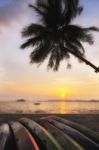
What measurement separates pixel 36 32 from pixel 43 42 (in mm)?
853

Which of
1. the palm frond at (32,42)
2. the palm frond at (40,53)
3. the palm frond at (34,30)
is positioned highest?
the palm frond at (34,30)

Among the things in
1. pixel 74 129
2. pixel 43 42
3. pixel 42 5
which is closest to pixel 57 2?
pixel 42 5

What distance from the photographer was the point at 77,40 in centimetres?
2506

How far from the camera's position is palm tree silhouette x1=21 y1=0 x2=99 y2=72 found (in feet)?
80.3

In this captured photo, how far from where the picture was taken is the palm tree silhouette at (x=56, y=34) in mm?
24484

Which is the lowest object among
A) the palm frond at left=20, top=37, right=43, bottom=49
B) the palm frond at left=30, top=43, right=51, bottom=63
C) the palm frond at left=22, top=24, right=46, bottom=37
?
the palm frond at left=30, top=43, right=51, bottom=63

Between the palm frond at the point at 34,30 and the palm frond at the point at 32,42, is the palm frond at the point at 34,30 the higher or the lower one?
the higher one

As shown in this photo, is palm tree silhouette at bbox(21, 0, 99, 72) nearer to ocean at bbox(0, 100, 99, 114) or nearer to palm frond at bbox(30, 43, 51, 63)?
palm frond at bbox(30, 43, 51, 63)

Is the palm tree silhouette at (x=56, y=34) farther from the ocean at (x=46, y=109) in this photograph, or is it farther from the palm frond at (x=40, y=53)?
the ocean at (x=46, y=109)

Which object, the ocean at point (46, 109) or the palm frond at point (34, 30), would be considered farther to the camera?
the ocean at point (46, 109)

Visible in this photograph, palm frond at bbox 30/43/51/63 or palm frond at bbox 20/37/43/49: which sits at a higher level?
palm frond at bbox 20/37/43/49

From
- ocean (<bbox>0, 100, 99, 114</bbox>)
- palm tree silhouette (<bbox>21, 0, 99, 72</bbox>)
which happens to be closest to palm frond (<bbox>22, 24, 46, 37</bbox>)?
palm tree silhouette (<bbox>21, 0, 99, 72</bbox>)

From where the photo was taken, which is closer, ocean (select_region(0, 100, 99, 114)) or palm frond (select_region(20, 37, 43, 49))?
palm frond (select_region(20, 37, 43, 49))

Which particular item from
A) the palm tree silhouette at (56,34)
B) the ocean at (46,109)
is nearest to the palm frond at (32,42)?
the palm tree silhouette at (56,34)
